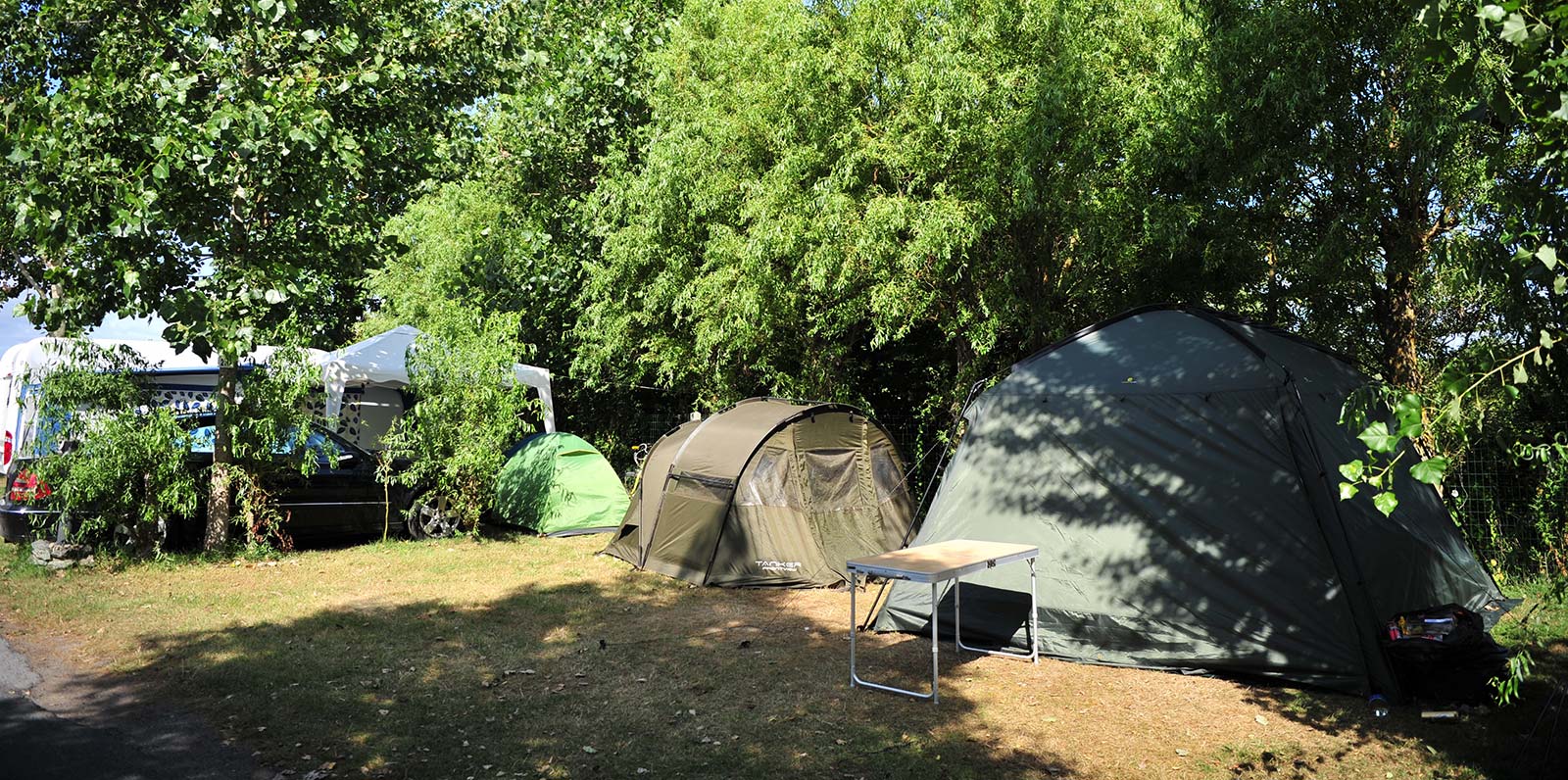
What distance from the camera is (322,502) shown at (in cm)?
1061

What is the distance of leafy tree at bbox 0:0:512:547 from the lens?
819 cm

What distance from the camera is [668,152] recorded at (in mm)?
Result: 11719

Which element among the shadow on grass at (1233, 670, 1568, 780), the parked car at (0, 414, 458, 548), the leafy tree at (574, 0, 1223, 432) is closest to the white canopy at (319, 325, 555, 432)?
the parked car at (0, 414, 458, 548)

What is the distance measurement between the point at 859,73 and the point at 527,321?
8.10 meters

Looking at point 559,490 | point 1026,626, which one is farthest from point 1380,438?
point 559,490

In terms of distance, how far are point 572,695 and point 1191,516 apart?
12.2ft

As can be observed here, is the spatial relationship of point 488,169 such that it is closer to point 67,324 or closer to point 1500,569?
point 67,324

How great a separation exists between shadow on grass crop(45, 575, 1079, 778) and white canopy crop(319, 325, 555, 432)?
4.44m

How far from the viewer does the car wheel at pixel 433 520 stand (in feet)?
37.6

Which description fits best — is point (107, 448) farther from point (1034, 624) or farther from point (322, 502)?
point (1034, 624)

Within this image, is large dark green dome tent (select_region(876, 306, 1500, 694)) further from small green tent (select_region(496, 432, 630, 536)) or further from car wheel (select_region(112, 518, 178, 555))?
car wheel (select_region(112, 518, 178, 555))

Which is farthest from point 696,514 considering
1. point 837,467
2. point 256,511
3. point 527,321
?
point 527,321

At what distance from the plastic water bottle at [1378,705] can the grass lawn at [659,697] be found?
0.06 metres

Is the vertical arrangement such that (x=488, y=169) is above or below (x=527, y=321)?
above
